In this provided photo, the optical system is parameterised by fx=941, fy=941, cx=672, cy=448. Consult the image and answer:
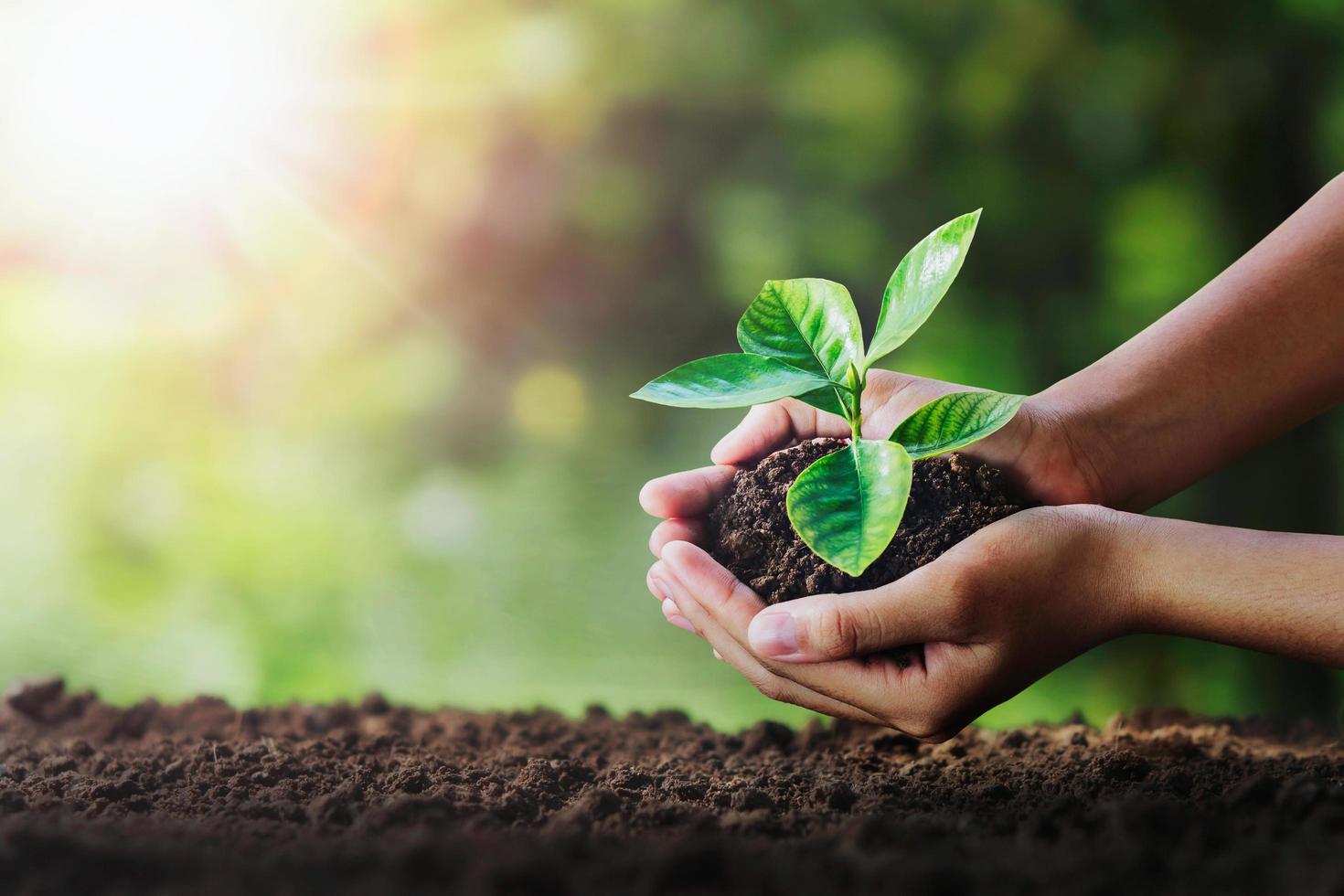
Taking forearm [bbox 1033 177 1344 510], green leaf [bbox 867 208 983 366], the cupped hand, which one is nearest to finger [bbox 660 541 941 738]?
the cupped hand

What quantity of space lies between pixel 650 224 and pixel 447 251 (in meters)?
0.34

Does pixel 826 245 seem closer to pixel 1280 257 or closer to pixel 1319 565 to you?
pixel 1280 257

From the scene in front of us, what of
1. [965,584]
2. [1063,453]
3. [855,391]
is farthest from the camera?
[1063,453]

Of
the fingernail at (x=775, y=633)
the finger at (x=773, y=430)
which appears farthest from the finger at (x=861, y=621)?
the finger at (x=773, y=430)

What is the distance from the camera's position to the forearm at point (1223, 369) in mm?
942

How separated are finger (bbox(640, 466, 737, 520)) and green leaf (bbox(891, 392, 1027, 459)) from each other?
0.64 ft

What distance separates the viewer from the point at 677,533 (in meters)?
0.89

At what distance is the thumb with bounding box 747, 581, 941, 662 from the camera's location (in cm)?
71

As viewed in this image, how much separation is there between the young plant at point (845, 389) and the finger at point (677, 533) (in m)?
0.16

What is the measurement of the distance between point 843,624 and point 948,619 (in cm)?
8

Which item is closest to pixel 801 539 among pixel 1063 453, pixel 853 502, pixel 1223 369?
pixel 853 502

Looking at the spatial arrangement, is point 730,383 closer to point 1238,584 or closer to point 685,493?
point 685,493

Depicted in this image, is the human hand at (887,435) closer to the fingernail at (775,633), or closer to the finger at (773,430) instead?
the finger at (773,430)

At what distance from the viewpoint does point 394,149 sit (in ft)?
5.05
